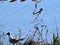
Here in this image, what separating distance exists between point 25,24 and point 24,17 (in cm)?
54

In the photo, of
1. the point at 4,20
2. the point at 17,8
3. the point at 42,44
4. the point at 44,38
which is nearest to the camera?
the point at 42,44

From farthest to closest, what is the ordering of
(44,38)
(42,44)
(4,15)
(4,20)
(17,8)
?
(17,8)
(4,15)
(4,20)
(44,38)
(42,44)

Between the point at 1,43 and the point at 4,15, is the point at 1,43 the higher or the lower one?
the lower one

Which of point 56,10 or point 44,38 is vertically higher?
point 56,10

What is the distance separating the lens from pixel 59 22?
13.1 ft

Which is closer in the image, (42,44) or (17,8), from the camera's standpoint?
(42,44)

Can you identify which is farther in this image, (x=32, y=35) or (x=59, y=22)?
(x=59, y=22)

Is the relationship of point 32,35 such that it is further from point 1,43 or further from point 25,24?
point 25,24

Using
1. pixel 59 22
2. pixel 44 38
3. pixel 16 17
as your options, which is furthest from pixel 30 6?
pixel 44 38

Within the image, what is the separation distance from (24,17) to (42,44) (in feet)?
4.87

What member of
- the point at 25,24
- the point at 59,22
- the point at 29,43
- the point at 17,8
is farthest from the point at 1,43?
the point at 17,8

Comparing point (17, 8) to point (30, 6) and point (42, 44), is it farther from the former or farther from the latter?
point (42, 44)

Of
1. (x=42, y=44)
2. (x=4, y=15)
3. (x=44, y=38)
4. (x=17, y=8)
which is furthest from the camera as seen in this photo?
(x=17, y=8)

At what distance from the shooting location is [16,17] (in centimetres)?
429
